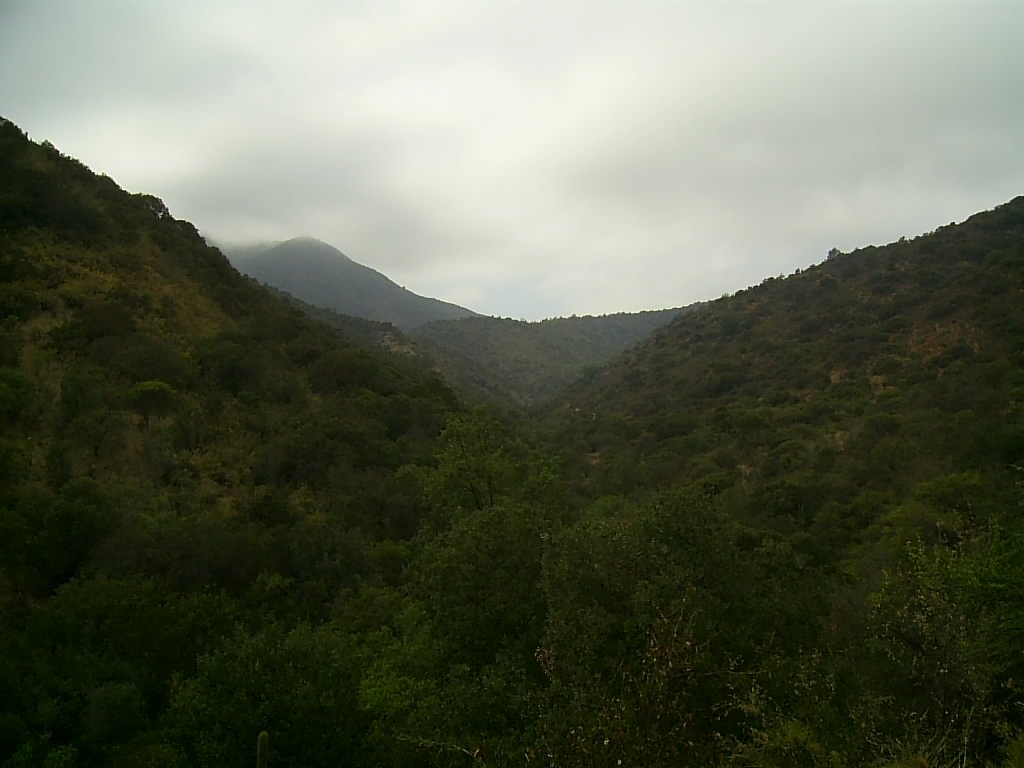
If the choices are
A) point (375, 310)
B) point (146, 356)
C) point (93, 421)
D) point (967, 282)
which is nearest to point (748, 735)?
point (93, 421)

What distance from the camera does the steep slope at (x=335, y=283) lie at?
13975 centimetres

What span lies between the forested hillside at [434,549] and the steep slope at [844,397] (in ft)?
1.00

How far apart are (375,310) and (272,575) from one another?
128 metres

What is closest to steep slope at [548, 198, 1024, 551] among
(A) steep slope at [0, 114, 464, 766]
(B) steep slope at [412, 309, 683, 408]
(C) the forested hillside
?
(C) the forested hillside

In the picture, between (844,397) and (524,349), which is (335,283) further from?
(844,397)

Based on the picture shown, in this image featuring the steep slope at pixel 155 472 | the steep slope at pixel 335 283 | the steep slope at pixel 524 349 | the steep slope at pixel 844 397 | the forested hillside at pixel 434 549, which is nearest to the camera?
the forested hillside at pixel 434 549

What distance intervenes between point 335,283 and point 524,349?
4832 cm

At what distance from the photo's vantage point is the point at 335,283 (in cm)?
15000

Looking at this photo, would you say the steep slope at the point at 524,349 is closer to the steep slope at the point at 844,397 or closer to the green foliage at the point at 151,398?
the steep slope at the point at 844,397

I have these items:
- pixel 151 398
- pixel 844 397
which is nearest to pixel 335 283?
pixel 844 397

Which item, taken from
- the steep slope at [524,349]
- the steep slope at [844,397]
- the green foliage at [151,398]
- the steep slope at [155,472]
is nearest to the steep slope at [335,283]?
the steep slope at [524,349]

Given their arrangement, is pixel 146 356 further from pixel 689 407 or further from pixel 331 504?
pixel 689 407

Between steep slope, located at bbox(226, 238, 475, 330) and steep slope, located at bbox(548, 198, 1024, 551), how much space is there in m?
76.4

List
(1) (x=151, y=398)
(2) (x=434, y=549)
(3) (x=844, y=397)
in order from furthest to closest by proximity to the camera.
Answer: (3) (x=844, y=397)
(1) (x=151, y=398)
(2) (x=434, y=549)
